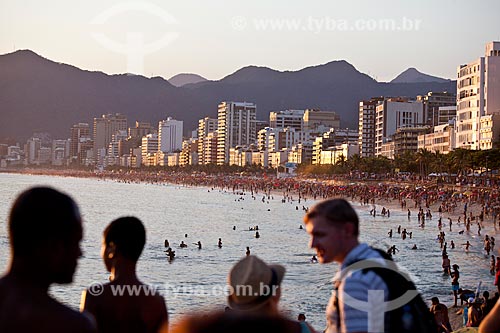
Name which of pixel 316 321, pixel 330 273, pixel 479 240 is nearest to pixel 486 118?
pixel 479 240

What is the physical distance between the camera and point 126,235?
3.79 metres

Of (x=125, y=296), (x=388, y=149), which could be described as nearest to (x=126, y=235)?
(x=125, y=296)

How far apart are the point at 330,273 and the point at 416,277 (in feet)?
10.1

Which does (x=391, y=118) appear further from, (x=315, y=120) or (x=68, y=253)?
(x=68, y=253)

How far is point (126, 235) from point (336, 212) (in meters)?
1.09

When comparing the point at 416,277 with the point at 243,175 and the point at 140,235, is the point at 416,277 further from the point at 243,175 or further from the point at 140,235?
the point at 243,175

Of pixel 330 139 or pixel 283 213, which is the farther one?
pixel 330 139

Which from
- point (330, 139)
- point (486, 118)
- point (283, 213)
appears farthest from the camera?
point (330, 139)

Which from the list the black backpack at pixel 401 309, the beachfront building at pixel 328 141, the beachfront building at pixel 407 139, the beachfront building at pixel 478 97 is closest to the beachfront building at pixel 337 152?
the beachfront building at pixel 328 141

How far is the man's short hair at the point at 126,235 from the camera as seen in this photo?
3773mm

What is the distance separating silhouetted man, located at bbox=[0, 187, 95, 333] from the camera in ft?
8.09

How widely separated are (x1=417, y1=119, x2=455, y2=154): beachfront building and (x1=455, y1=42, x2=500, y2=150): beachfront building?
5398 millimetres

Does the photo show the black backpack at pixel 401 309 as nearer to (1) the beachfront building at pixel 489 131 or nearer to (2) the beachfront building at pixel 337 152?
(1) the beachfront building at pixel 489 131

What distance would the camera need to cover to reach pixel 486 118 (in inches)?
2995
